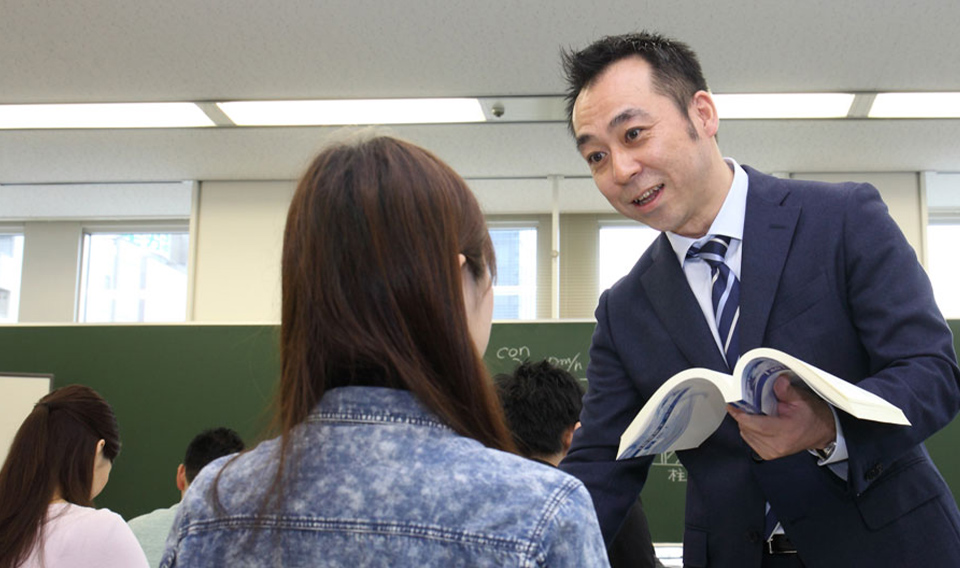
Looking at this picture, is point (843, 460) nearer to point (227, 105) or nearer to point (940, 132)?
point (227, 105)

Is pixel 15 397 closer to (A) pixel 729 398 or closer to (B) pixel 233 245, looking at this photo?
(B) pixel 233 245

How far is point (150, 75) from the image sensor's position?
13.1 ft

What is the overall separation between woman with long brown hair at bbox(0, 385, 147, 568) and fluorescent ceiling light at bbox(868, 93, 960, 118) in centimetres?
383

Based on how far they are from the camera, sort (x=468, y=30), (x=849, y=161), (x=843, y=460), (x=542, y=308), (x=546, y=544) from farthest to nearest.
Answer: (x=542, y=308), (x=849, y=161), (x=468, y=30), (x=843, y=460), (x=546, y=544)

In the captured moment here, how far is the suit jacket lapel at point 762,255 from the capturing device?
1318 mm

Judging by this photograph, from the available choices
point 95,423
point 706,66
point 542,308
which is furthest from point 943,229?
point 95,423

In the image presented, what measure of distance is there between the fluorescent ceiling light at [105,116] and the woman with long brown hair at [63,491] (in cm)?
209

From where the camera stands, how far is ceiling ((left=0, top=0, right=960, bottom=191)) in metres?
3.38

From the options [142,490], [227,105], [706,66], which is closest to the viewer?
[706,66]

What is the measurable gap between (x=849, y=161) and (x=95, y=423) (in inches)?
177

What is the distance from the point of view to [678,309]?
1428 millimetres

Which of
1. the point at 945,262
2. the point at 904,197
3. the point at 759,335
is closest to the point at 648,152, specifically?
the point at 759,335

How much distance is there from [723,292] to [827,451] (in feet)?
1.13

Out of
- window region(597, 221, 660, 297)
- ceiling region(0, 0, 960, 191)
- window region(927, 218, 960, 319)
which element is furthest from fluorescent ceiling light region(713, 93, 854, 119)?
window region(927, 218, 960, 319)
